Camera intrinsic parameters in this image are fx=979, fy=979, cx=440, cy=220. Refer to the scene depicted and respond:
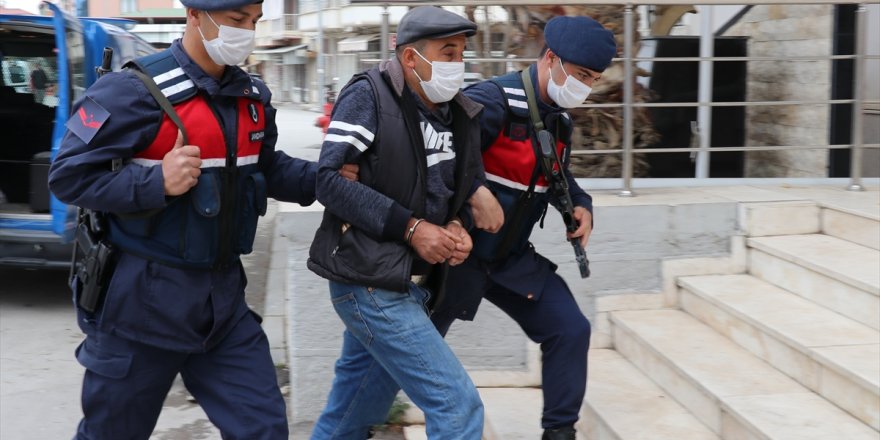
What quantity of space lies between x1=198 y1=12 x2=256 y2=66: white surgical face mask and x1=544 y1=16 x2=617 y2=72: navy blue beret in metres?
1.13

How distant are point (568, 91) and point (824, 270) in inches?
67.8

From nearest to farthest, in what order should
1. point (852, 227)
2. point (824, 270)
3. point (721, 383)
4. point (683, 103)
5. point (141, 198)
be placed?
point (141, 198)
point (721, 383)
point (824, 270)
point (852, 227)
point (683, 103)

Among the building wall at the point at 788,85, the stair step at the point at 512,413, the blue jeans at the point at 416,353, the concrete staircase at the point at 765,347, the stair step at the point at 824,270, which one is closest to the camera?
the blue jeans at the point at 416,353

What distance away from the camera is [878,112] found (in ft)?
22.6

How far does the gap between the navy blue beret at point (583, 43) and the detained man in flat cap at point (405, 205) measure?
0.50 m

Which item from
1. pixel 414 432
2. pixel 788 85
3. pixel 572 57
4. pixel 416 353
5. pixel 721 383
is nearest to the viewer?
pixel 416 353

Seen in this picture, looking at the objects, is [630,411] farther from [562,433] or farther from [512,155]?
[512,155]

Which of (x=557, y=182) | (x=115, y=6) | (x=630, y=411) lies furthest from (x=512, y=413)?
(x=115, y=6)

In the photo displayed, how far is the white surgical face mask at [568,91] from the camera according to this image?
3400 mm

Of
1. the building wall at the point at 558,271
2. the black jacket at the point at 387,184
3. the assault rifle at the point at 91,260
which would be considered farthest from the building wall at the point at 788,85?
the assault rifle at the point at 91,260


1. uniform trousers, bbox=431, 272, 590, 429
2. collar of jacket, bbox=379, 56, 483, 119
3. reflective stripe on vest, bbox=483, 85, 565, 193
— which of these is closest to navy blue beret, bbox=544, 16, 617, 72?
reflective stripe on vest, bbox=483, 85, 565, 193

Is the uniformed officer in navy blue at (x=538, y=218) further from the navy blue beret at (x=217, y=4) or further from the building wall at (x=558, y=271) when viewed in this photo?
the building wall at (x=558, y=271)

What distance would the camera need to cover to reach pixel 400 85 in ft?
9.63

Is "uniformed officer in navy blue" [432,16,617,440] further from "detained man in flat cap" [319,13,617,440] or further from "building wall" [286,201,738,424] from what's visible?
"building wall" [286,201,738,424]
